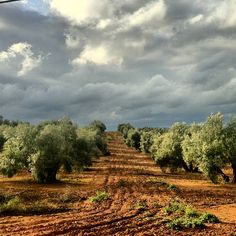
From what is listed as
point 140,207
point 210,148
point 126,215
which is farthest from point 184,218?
point 210,148

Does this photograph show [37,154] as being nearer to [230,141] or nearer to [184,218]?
[230,141]

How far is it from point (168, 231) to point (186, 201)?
49.2ft

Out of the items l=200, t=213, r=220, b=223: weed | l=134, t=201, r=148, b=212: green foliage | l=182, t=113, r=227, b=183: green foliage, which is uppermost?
l=182, t=113, r=227, b=183: green foliage

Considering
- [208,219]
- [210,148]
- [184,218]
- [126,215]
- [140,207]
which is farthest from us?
[210,148]

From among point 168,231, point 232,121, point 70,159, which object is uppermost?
point 232,121

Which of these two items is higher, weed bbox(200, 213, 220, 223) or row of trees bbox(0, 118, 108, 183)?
row of trees bbox(0, 118, 108, 183)

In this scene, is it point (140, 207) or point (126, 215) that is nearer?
point (126, 215)

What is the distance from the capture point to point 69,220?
26.5 meters

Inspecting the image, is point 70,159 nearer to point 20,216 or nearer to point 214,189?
point 214,189

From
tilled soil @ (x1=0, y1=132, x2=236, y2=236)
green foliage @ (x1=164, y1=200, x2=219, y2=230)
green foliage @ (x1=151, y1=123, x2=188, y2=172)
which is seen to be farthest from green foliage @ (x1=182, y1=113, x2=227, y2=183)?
green foliage @ (x1=164, y1=200, x2=219, y2=230)

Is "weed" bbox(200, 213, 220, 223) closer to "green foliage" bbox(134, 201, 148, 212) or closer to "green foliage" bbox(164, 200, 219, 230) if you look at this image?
"green foliage" bbox(164, 200, 219, 230)

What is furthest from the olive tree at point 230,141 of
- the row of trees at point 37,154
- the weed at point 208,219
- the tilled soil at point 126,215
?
the weed at point 208,219

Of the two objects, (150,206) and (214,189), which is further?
(214,189)

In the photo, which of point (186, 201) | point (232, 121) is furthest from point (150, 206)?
point (232, 121)
